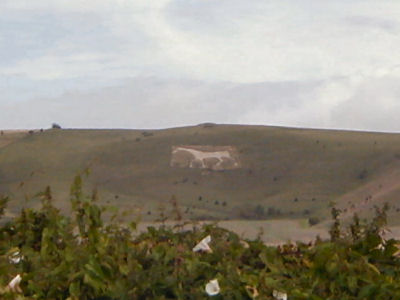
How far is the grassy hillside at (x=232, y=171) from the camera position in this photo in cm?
2854

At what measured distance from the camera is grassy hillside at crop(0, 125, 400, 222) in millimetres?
28542

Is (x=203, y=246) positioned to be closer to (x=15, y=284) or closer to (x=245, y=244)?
(x=245, y=244)

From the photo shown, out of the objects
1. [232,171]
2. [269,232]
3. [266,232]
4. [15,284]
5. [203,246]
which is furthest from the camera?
[232,171]

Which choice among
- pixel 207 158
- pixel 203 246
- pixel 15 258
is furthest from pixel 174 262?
pixel 207 158

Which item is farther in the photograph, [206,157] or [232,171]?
[206,157]

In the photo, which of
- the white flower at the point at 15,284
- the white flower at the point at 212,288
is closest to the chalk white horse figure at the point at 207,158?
the white flower at the point at 15,284

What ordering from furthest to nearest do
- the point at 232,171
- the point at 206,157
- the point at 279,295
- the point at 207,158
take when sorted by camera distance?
the point at 206,157 → the point at 207,158 → the point at 232,171 → the point at 279,295

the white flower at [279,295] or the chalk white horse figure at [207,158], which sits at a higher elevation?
the white flower at [279,295]

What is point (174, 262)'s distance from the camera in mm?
5207

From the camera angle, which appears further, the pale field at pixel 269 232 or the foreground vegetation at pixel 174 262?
the pale field at pixel 269 232

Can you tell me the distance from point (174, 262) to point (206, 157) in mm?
34796

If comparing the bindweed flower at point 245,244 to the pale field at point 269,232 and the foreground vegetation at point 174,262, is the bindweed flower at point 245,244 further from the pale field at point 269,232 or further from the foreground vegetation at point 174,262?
the pale field at point 269,232

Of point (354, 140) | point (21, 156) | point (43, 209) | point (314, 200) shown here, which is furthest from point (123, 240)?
point (354, 140)

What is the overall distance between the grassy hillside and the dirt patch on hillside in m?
0.35
